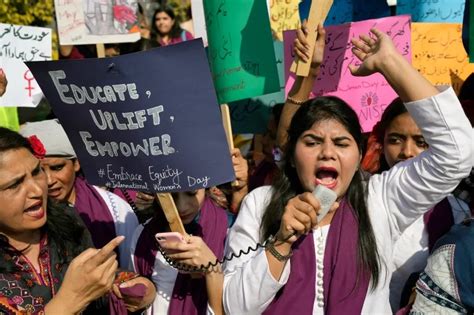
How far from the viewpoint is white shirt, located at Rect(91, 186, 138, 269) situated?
3.46 metres

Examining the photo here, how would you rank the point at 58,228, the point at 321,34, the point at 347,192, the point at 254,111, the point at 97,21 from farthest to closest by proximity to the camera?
the point at 97,21
the point at 254,111
the point at 321,34
the point at 58,228
the point at 347,192

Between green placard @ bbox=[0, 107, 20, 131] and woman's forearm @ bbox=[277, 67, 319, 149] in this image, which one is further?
green placard @ bbox=[0, 107, 20, 131]

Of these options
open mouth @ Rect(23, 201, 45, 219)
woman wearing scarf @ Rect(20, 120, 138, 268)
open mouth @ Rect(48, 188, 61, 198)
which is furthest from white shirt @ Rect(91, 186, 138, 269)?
open mouth @ Rect(23, 201, 45, 219)

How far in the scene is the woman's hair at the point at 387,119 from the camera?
10.8 feet

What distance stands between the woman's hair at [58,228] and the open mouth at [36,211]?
0.40ft

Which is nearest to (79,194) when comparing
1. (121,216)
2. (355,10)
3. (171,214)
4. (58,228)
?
(121,216)

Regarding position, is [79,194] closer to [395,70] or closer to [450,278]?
[395,70]

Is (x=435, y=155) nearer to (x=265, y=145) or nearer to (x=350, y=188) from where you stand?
(x=350, y=188)

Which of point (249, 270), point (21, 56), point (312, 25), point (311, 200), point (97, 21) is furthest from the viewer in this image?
point (97, 21)

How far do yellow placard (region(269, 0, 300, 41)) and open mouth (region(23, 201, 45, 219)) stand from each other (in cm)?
239

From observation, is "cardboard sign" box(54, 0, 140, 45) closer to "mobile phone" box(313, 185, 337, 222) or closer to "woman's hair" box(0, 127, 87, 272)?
"woman's hair" box(0, 127, 87, 272)

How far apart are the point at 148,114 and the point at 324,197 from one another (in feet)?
2.17

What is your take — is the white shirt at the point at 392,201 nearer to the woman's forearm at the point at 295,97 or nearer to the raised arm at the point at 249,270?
the raised arm at the point at 249,270

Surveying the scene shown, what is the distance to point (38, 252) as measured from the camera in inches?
107
